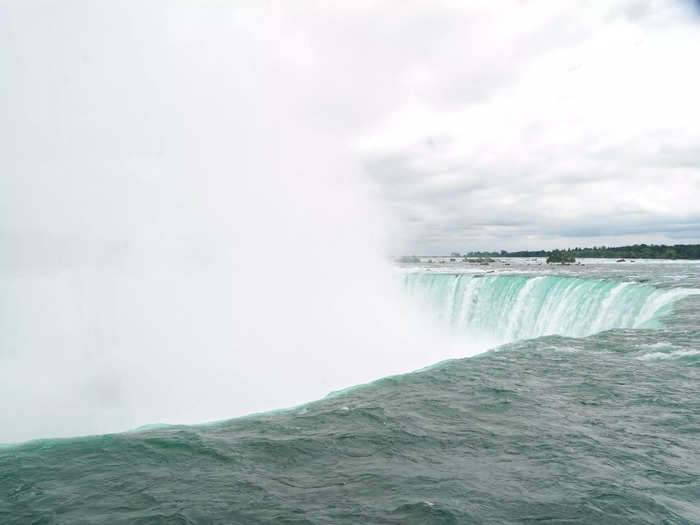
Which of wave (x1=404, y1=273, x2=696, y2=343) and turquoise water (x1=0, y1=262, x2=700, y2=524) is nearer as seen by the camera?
turquoise water (x1=0, y1=262, x2=700, y2=524)

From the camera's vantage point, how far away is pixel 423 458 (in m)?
6.55

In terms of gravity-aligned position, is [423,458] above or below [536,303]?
below

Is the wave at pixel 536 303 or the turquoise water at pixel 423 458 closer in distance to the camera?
the turquoise water at pixel 423 458

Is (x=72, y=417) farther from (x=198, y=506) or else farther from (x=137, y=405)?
(x=198, y=506)

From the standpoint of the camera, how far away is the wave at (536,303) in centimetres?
1916

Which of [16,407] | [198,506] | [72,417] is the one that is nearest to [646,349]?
[198,506]

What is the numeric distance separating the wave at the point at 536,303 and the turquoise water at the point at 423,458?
25.6 ft

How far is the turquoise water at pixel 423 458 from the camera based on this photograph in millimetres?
5180

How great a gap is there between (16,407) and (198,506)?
Result: 7224 millimetres

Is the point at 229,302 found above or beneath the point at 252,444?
above

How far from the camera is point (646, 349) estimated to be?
Answer: 12.6 metres

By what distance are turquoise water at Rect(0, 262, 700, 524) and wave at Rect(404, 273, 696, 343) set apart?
780 centimetres

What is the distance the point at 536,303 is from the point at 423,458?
19.2 meters

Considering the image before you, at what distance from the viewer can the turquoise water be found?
5180 millimetres
